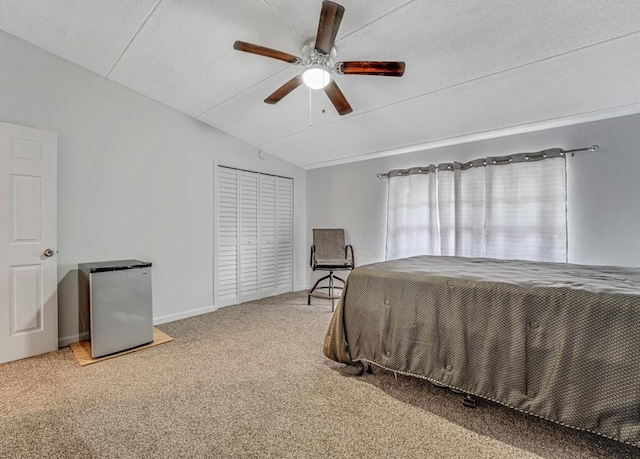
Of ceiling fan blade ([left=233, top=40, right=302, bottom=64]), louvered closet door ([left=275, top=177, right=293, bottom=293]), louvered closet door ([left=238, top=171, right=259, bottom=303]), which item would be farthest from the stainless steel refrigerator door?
louvered closet door ([left=275, top=177, right=293, bottom=293])

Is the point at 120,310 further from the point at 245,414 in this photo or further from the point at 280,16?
the point at 280,16

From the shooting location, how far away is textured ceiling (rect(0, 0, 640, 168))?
6.26 ft

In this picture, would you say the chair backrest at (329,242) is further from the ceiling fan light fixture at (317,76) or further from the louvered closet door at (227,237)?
the ceiling fan light fixture at (317,76)

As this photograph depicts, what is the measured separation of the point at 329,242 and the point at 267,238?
3.21ft

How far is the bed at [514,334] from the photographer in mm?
1359

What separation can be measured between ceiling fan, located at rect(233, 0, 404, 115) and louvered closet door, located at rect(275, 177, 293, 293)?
8.34 feet

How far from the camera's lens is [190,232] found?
362 centimetres

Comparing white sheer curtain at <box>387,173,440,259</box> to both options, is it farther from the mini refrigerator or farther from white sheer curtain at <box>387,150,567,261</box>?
the mini refrigerator

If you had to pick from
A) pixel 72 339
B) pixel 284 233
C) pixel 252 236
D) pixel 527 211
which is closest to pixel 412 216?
pixel 527 211

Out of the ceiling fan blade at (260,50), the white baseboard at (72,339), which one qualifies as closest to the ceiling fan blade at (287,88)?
the ceiling fan blade at (260,50)

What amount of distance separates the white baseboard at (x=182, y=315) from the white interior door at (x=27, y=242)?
0.89m

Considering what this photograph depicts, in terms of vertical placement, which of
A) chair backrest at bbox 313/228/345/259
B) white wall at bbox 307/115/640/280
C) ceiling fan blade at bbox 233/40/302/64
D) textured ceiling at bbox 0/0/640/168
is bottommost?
chair backrest at bbox 313/228/345/259

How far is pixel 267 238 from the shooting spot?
4.59 metres

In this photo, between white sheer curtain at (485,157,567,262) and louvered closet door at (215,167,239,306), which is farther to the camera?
louvered closet door at (215,167,239,306)
